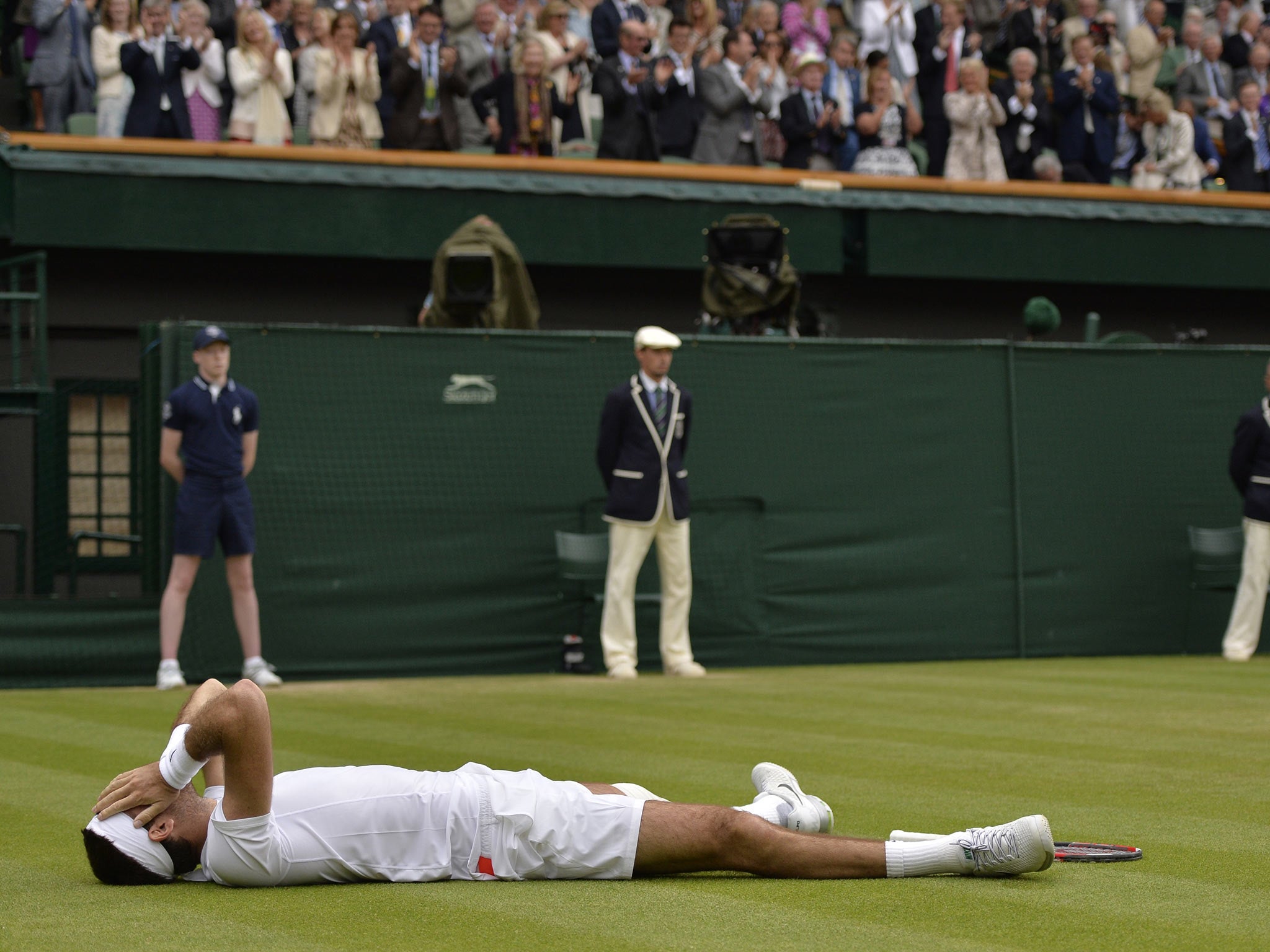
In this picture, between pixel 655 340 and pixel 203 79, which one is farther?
pixel 203 79

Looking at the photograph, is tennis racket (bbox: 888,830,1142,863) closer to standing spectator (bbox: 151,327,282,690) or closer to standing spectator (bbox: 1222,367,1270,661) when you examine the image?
standing spectator (bbox: 151,327,282,690)

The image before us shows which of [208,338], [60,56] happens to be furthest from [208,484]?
[60,56]

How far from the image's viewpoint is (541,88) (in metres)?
18.1

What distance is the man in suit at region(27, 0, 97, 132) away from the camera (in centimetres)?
1711

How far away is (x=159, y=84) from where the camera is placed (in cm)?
1689

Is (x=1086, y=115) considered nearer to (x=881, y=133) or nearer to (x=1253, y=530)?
(x=881, y=133)

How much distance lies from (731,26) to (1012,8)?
390 centimetres

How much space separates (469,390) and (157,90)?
5.55 metres

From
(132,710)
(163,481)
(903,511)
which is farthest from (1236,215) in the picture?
(132,710)

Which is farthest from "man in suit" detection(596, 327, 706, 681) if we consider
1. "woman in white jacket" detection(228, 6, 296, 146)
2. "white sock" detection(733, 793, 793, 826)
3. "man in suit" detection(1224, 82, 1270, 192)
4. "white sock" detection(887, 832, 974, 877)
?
"man in suit" detection(1224, 82, 1270, 192)

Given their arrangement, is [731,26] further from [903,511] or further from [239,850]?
[239,850]

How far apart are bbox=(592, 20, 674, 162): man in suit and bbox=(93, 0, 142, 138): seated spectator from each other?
467 cm

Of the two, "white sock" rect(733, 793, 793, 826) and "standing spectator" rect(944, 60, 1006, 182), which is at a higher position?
"standing spectator" rect(944, 60, 1006, 182)

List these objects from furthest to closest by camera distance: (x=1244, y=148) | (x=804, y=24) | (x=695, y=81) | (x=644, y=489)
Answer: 1. (x=1244, y=148)
2. (x=804, y=24)
3. (x=695, y=81)
4. (x=644, y=489)
